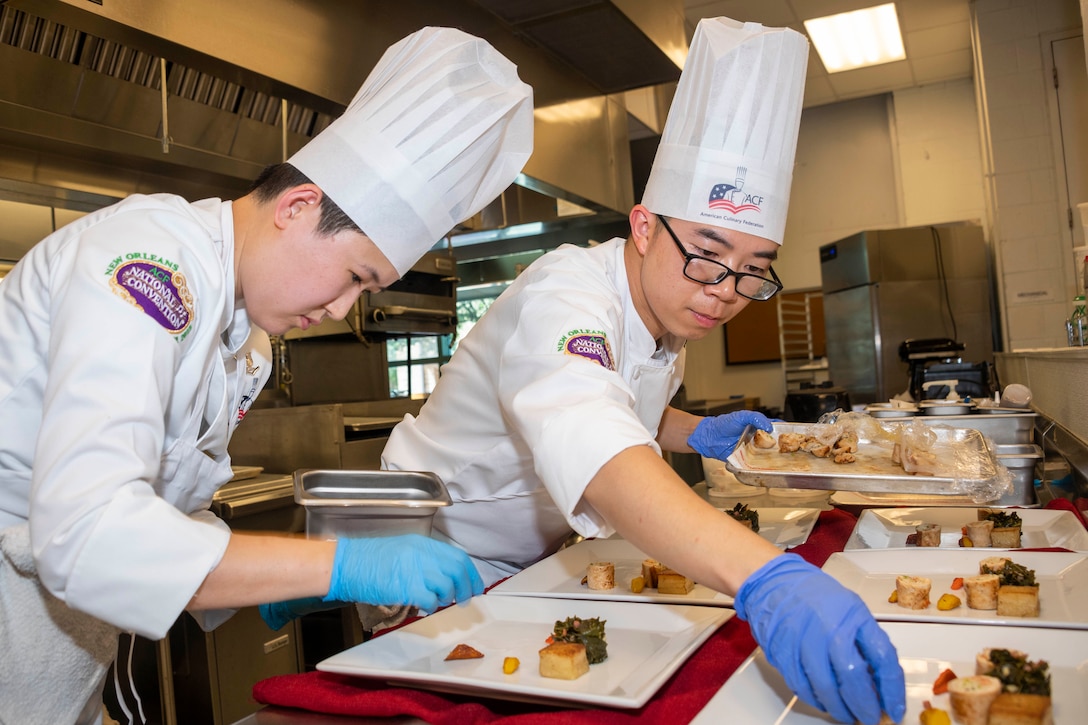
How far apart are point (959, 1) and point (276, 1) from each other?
5.20 meters

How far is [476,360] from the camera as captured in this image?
1.79 m

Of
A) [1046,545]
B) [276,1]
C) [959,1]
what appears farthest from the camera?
[959,1]

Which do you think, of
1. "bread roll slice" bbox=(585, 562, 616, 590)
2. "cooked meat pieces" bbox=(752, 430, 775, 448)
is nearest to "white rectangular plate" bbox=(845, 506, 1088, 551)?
"cooked meat pieces" bbox=(752, 430, 775, 448)

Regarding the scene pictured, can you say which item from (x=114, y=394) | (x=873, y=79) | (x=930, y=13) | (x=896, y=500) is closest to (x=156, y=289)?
(x=114, y=394)

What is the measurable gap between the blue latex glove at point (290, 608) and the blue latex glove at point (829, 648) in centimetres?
84

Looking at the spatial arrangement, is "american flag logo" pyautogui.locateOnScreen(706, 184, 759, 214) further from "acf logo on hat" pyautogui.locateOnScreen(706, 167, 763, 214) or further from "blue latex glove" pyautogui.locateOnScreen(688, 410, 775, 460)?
"blue latex glove" pyautogui.locateOnScreen(688, 410, 775, 460)

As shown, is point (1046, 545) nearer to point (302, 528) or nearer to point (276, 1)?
point (302, 528)

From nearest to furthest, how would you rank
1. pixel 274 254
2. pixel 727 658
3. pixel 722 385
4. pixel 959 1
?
pixel 727 658 → pixel 274 254 → pixel 959 1 → pixel 722 385

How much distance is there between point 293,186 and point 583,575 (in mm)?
903

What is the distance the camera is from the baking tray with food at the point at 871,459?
1.61 metres

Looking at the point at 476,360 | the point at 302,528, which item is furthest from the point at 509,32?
the point at 476,360

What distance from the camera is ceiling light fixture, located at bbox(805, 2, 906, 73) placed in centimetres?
611

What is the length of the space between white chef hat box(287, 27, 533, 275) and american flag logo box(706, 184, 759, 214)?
17.8 inches

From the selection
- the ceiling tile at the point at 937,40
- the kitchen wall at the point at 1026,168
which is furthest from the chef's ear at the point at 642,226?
the ceiling tile at the point at 937,40
